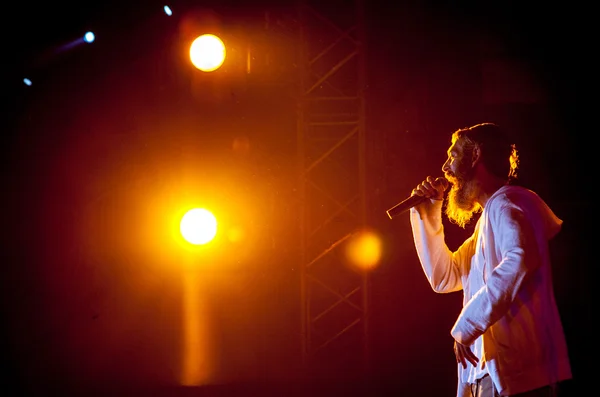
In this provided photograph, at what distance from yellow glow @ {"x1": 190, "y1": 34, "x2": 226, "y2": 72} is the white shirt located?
4602 millimetres

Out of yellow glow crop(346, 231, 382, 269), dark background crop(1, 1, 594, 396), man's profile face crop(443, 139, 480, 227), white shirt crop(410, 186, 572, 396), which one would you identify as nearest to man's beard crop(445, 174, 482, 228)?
man's profile face crop(443, 139, 480, 227)

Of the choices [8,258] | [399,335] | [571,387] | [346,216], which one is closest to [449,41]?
[346,216]

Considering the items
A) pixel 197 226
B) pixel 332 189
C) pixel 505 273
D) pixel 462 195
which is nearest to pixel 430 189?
pixel 462 195

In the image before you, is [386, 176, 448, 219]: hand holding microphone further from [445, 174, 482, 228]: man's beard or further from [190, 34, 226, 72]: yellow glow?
[190, 34, 226, 72]: yellow glow

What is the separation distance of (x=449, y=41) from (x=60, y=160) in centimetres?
→ 481

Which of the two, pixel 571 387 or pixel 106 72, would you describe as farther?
pixel 106 72

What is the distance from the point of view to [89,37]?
598cm

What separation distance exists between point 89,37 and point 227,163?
228cm

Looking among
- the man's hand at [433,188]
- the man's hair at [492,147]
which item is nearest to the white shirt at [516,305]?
the man's hair at [492,147]

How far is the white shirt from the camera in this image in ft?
5.20

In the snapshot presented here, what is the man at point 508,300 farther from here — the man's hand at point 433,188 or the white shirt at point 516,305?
the man's hand at point 433,188

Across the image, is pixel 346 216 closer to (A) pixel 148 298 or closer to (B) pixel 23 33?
(A) pixel 148 298

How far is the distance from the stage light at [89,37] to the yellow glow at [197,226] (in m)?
2.45

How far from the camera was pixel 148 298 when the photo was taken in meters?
6.06
